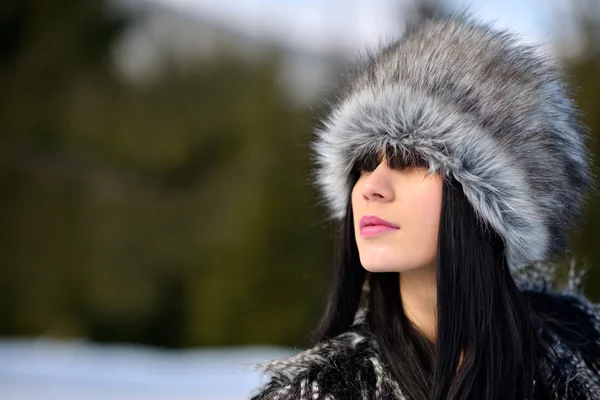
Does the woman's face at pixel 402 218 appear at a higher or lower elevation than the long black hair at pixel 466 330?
higher

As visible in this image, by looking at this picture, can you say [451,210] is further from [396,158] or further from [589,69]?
[589,69]

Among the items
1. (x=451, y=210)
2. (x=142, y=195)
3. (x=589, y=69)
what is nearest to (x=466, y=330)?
(x=451, y=210)

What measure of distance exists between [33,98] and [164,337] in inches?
105

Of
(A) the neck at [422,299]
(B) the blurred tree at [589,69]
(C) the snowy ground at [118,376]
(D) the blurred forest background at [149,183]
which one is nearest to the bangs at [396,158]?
(A) the neck at [422,299]

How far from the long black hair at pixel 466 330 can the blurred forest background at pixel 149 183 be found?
3.97 meters

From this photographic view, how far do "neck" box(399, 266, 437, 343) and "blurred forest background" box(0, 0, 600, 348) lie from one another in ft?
12.9

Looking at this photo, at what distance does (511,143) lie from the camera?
1.27m

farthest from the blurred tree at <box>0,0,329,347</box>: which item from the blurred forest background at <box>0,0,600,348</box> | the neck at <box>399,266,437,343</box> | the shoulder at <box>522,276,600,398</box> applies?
the neck at <box>399,266,437,343</box>

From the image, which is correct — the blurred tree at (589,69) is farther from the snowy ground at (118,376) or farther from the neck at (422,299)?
the neck at (422,299)

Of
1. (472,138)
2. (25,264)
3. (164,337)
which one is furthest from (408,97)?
(25,264)

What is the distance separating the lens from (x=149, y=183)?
6605 mm

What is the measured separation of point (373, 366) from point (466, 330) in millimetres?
183

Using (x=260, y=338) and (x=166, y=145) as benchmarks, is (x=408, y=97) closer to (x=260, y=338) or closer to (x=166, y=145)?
(x=260, y=338)

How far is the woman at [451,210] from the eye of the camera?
1.25 metres
